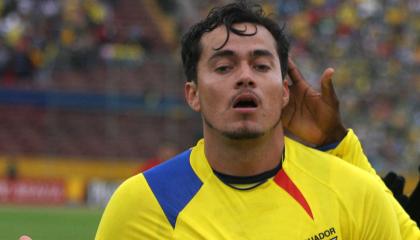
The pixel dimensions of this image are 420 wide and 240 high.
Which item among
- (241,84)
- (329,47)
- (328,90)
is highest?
(241,84)

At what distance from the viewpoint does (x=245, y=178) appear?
12.6 feet

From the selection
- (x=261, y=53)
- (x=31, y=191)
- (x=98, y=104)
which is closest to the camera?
(x=261, y=53)

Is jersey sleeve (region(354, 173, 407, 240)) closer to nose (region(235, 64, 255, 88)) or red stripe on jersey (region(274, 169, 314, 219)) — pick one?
red stripe on jersey (region(274, 169, 314, 219))

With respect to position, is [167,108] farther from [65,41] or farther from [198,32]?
[198,32]

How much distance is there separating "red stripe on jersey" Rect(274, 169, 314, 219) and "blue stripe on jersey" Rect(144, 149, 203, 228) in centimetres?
28

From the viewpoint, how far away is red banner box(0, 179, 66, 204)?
24203mm

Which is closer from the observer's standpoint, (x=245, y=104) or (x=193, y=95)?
(x=245, y=104)

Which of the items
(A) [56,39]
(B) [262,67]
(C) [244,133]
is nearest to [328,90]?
(B) [262,67]

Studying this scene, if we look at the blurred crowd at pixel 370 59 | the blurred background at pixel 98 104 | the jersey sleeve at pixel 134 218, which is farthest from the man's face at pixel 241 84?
the blurred background at pixel 98 104

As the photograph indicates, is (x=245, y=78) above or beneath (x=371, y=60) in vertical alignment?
above

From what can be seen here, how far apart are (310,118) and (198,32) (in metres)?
1.18

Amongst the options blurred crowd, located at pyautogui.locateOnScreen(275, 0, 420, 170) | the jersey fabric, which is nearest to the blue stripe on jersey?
the jersey fabric

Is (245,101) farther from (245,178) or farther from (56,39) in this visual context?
(56,39)

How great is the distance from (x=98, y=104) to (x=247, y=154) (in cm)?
2102
